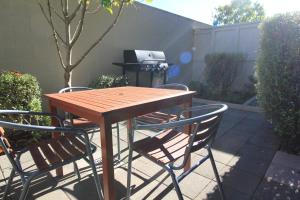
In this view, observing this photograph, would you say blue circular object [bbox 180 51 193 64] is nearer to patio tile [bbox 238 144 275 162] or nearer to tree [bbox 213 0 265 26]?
patio tile [bbox 238 144 275 162]

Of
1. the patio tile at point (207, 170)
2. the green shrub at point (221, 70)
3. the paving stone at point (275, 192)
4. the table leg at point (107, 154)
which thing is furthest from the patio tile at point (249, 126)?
the table leg at point (107, 154)

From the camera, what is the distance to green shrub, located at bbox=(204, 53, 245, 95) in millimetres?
5461

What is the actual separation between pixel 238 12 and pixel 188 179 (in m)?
21.8

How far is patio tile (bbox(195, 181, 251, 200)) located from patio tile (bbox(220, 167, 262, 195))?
53 mm

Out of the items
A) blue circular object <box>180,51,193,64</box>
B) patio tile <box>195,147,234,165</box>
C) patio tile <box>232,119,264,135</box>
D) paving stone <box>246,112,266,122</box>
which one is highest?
blue circular object <box>180,51,193,64</box>

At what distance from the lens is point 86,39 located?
430 cm

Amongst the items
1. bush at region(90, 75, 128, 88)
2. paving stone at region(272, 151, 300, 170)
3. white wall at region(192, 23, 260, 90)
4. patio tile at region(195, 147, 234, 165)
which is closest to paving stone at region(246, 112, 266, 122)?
paving stone at region(272, 151, 300, 170)

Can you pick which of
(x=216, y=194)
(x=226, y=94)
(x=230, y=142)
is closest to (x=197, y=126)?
(x=216, y=194)

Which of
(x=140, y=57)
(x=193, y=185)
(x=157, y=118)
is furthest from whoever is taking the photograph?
(x=140, y=57)

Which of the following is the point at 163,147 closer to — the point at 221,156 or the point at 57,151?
the point at 57,151

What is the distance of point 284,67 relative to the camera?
238 cm

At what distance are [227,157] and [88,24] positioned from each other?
3680 millimetres

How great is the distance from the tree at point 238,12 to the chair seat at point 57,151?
68.3 feet

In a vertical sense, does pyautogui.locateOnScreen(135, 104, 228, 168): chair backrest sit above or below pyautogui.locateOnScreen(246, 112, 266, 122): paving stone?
above
